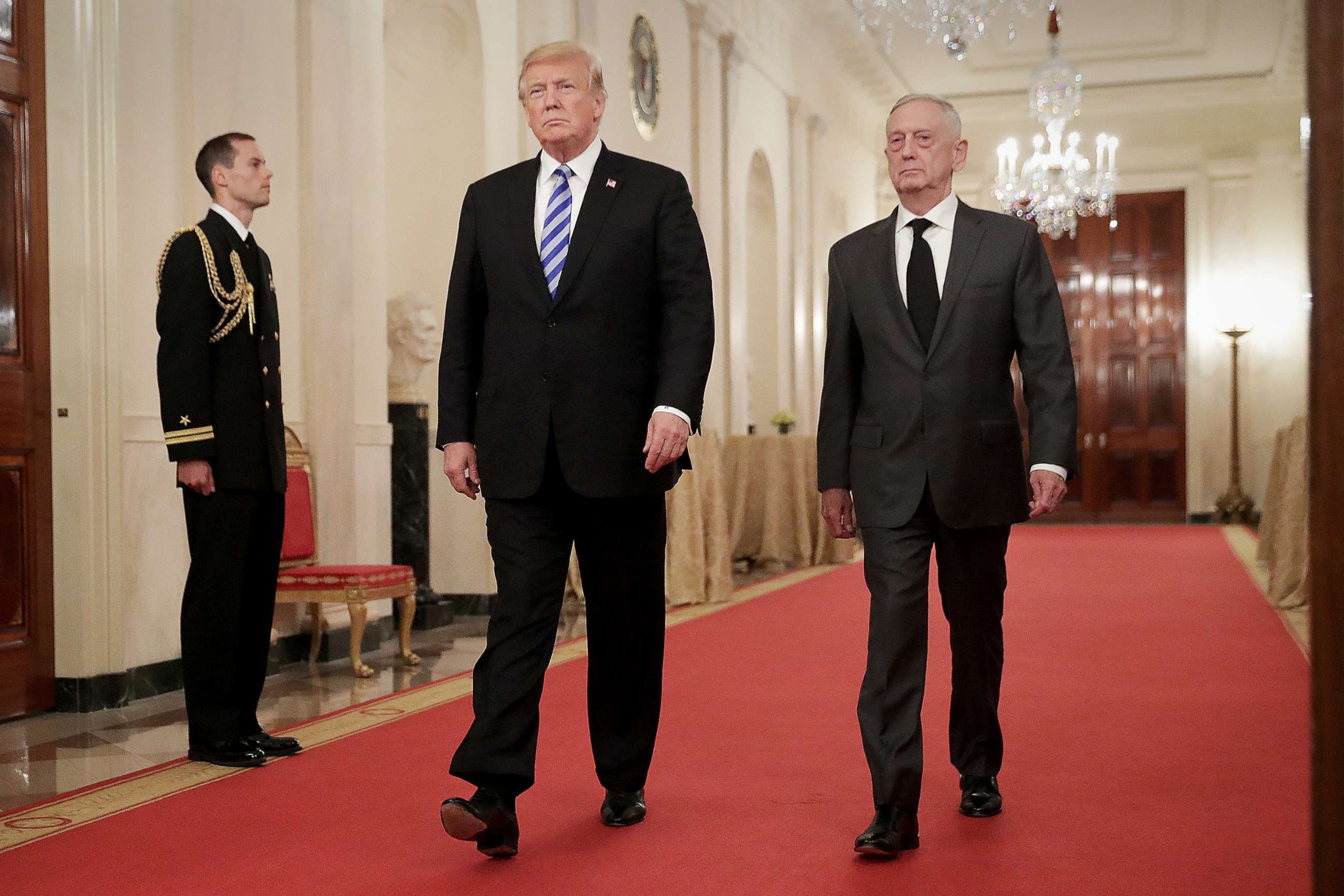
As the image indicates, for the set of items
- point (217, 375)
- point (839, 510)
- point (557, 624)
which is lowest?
point (557, 624)

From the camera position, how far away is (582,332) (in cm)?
276

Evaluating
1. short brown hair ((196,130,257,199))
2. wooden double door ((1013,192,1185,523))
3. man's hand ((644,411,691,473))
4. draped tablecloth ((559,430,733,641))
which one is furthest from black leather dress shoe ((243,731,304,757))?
wooden double door ((1013,192,1185,523))

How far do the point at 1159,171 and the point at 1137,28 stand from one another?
2224mm

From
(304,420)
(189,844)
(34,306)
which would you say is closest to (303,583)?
(304,420)

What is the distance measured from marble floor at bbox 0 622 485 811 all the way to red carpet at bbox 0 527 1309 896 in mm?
453

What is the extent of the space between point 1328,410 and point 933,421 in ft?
5.21

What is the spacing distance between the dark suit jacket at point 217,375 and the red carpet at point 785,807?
2.75ft

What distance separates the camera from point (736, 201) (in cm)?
1126

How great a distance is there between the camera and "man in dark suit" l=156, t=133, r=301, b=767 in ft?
12.0

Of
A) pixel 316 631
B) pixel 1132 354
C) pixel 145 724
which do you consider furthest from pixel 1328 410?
pixel 1132 354

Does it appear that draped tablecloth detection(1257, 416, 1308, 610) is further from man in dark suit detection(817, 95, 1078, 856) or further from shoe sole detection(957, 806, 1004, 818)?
man in dark suit detection(817, 95, 1078, 856)

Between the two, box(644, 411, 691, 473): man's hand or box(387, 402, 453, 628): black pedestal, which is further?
box(387, 402, 453, 628): black pedestal

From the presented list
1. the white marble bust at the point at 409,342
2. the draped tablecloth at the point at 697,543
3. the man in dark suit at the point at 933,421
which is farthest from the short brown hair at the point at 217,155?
the draped tablecloth at the point at 697,543

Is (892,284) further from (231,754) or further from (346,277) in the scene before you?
(346,277)
